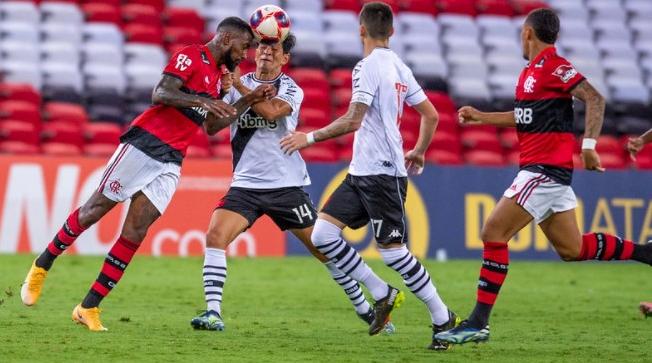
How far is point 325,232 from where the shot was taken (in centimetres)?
949

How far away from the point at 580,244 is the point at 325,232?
1.93 metres

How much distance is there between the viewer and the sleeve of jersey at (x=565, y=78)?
8.98 meters

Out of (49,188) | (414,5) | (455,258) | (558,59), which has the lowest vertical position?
(455,258)

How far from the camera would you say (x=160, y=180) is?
9.89 metres

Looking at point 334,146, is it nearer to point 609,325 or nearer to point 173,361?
point 609,325

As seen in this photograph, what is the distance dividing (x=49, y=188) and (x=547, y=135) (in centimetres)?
933

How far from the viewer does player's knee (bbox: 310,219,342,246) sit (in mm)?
9492

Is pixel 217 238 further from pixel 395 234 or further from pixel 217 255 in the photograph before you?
pixel 395 234

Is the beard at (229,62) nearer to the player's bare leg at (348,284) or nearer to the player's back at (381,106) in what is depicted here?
the player's back at (381,106)

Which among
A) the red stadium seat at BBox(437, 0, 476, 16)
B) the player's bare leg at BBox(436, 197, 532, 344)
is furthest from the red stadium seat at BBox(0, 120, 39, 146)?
the player's bare leg at BBox(436, 197, 532, 344)

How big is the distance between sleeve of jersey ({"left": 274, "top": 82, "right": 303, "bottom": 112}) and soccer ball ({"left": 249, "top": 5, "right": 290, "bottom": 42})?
385 mm

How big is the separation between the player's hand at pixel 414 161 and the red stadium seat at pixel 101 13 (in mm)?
13730

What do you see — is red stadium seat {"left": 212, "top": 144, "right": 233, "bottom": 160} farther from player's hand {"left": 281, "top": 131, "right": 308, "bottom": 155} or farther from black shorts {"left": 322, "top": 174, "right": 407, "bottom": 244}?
player's hand {"left": 281, "top": 131, "right": 308, "bottom": 155}

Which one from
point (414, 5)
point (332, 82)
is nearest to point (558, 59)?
point (332, 82)
